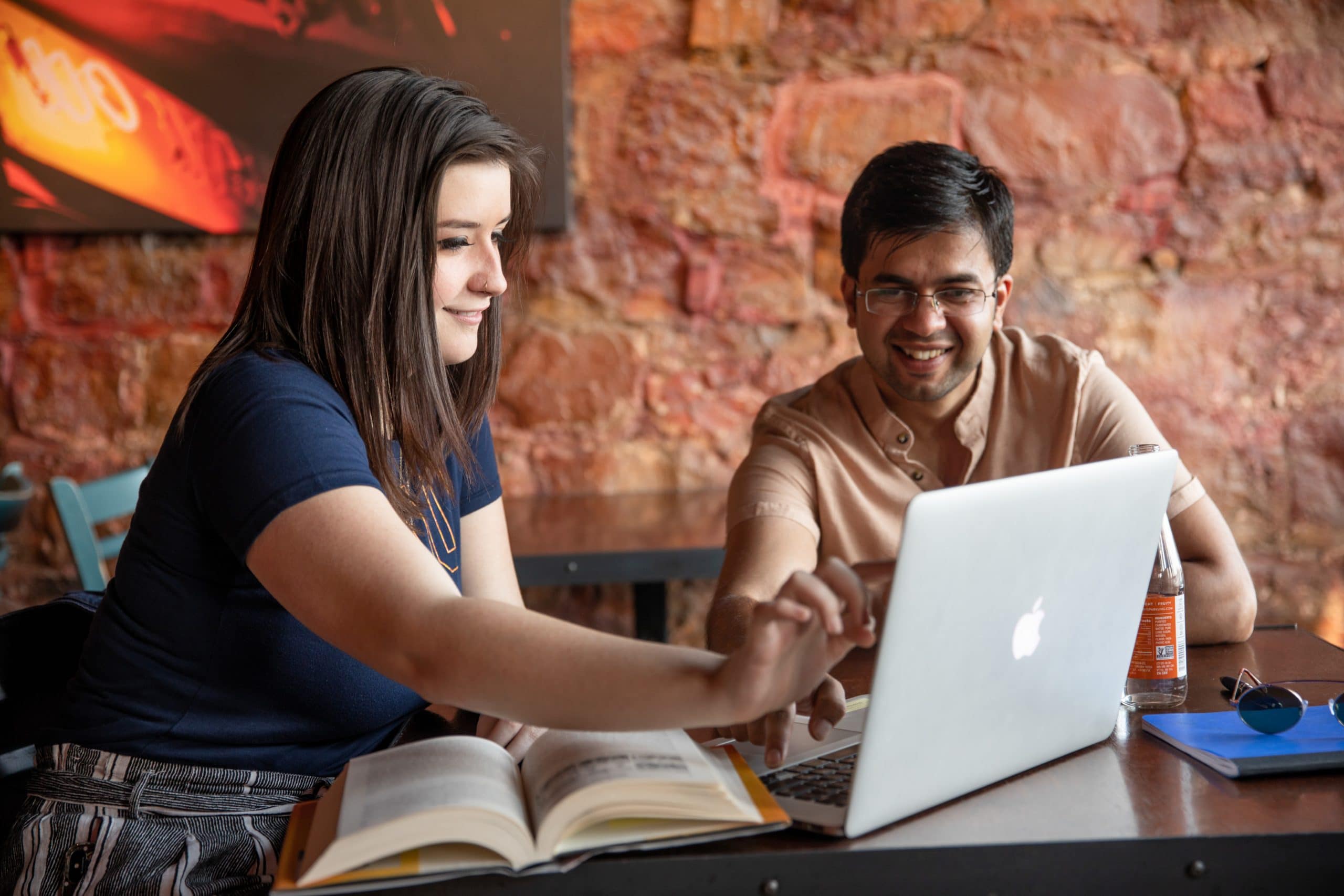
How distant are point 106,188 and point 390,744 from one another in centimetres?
194

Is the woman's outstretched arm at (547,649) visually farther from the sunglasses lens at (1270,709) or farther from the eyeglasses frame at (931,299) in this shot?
the eyeglasses frame at (931,299)

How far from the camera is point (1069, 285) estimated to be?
8.82ft

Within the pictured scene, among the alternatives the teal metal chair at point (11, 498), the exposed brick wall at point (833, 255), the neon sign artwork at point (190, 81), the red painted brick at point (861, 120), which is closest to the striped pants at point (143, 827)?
the teal metal chair at point (11, 498)

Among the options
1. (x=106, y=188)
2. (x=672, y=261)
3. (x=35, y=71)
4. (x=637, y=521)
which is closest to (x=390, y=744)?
(x=637, y=521)

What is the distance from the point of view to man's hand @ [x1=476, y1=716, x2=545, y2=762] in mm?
1076

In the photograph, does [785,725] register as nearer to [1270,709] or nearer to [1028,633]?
[1028,633]

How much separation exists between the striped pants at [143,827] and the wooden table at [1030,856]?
280 millimetres

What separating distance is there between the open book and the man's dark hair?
0.93 m

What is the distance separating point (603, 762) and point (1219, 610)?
35.4 inches

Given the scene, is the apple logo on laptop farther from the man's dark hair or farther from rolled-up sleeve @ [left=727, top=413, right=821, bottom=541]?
the man's dark hair

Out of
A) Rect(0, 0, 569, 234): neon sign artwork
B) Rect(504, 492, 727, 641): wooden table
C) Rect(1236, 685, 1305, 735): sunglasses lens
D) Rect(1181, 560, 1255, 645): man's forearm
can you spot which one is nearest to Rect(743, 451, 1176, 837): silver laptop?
Rect(1236, 685, 1305, 735): sunglasses lens

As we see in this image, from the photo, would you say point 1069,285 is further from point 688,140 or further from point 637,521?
point 637,521

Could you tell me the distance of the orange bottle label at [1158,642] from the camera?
1.12 m

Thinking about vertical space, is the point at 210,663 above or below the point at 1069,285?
below
